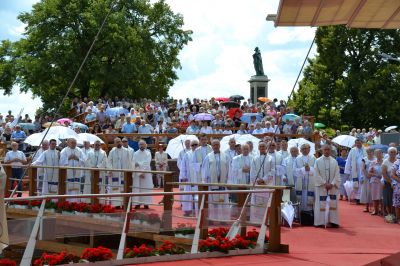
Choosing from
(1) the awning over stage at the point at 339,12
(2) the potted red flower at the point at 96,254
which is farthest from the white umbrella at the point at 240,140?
(1) the awning over stage at the point at 339,12

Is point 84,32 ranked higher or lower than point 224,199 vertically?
higher

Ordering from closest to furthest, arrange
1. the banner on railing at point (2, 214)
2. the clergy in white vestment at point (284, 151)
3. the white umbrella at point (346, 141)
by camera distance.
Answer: the banner on railing at point (2, 214) → the clergy in white vestment at point (284, 151) → the white umbrella at point (346, 141)

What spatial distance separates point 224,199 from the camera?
46.4ft

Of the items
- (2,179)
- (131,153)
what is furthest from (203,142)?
(2,179)

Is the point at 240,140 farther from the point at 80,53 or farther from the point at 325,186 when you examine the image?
the point at 80,53

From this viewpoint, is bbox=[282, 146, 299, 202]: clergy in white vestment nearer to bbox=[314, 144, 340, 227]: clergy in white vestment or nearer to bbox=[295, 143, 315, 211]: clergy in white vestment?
bbox=[295, 143, 315, 211]: clergy in white vestment

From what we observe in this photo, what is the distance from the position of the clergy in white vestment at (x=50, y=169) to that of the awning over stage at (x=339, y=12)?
1272 cm

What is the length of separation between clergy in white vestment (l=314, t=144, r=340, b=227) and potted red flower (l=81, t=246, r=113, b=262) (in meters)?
7.92

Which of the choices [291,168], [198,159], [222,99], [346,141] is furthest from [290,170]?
[222,99]

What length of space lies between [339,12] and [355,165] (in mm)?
14150

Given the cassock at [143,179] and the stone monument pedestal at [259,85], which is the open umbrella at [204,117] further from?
the stone monument pedestal at [259,85]

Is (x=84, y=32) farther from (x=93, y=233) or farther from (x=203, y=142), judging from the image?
(x=93, y=233)

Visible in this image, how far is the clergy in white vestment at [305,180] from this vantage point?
19484mm

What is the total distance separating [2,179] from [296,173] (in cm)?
1299
